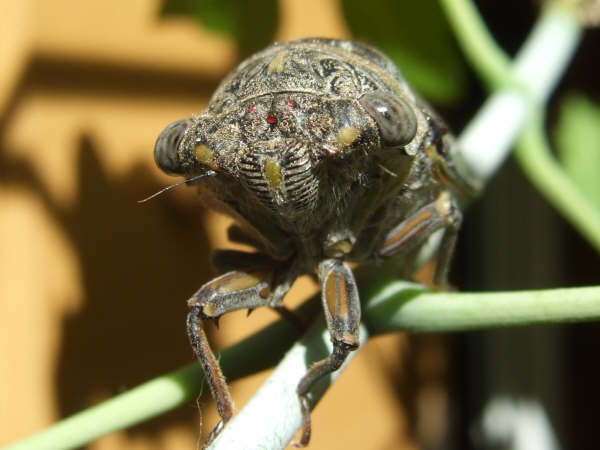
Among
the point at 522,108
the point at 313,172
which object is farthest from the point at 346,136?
the point at 522,108

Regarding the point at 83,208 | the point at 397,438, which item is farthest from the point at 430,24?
the point at 397,438

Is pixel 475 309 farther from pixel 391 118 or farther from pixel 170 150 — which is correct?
pixel 170 150

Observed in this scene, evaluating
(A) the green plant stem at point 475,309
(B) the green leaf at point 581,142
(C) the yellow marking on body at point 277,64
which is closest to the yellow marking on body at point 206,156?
(C) the yellow marking on body at point 277,64

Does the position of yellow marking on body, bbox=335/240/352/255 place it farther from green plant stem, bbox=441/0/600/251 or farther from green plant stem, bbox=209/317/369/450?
green plant stem, bbox=441/0/600/251

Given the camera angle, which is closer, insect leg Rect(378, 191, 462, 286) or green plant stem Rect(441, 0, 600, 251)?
insect leg Rect(378, 191, 462, 286)

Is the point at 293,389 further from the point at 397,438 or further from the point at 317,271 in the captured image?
the point at 397,438

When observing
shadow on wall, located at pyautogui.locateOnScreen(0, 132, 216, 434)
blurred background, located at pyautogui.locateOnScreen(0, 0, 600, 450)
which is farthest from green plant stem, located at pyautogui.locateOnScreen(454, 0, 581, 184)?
shadow on wall, located at pyautogui.locateOnScreen(0, 132, 216, 434)
